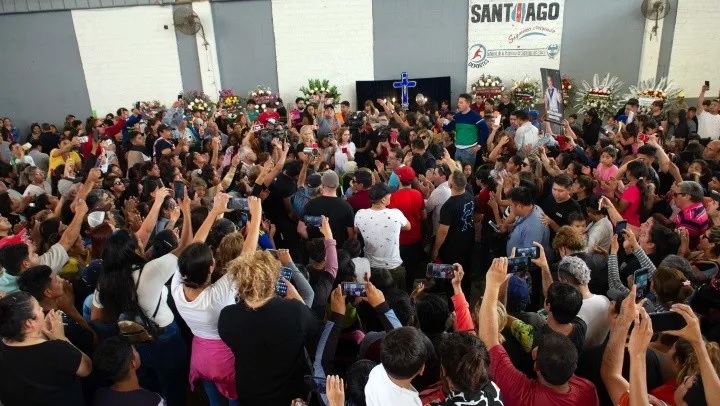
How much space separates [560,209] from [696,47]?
379 inches

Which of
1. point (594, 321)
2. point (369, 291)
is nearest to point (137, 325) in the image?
point (369, 291)

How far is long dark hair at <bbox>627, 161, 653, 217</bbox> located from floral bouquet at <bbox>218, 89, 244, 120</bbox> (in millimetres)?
8542

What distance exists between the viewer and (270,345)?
241 cm

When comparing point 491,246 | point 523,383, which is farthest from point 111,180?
A: point 523,383

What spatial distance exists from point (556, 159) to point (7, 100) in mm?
11691

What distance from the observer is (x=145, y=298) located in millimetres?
2842

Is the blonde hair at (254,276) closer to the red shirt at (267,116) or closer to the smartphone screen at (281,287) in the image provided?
the smartphone screen at (281,287)

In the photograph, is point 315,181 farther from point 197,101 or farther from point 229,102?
point 229,102

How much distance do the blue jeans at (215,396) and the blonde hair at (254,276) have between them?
2.88ft

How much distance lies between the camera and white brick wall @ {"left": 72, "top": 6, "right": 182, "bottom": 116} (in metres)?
11.1

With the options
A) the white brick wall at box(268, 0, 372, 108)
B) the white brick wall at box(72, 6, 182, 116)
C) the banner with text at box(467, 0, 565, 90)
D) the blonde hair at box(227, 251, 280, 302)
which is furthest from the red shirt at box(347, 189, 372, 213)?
the white brick wall at box(72, 6, 182, 116)

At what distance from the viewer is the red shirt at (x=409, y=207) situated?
14.8ft

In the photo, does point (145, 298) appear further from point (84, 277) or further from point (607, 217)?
point (607, 217)

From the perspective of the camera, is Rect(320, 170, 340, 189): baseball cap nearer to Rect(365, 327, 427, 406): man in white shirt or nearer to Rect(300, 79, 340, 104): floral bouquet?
Rect(365, 327, 427, 406): man in white shirt
